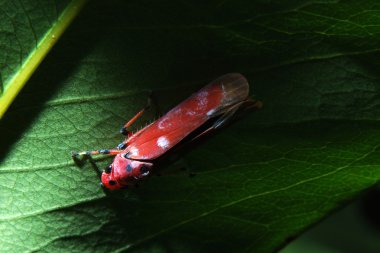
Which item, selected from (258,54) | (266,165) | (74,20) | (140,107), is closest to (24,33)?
(74,20)

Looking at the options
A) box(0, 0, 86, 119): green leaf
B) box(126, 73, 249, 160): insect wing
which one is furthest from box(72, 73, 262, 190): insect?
box(0, 0, 86, 119): green leaf

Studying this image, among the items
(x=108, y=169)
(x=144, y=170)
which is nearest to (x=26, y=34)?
(x=108, y=169)

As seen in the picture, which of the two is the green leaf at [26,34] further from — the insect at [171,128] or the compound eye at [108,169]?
the compound eye at [108,169]

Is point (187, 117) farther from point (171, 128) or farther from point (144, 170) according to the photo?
point (144, 170)

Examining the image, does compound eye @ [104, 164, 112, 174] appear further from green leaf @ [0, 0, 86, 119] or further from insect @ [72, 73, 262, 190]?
green leaf @ [0, 0, 86, 119]

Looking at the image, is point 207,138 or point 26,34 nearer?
point 26,34

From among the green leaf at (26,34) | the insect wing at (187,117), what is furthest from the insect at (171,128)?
the green leaf at (26,34)
